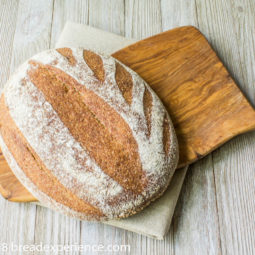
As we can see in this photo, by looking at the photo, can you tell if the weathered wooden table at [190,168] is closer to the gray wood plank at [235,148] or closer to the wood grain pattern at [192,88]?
the gray wood plank at [235,148]

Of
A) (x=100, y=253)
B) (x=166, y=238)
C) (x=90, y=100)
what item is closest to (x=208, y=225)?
(x=166, y=238)

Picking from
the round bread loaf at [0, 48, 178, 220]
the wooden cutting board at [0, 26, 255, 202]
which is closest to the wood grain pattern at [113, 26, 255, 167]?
the wooden cutting board at [0, 26, 255, 202]

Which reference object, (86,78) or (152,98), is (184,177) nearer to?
(152,98)

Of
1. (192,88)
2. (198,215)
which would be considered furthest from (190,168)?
(192,88)

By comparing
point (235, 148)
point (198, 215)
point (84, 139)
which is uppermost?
point (84, 139)

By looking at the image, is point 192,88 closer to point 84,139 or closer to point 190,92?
point 190,92

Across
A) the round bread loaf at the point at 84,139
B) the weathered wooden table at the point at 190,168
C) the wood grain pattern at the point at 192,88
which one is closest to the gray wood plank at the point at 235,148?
the weathered wooden table at the point at 190,168
